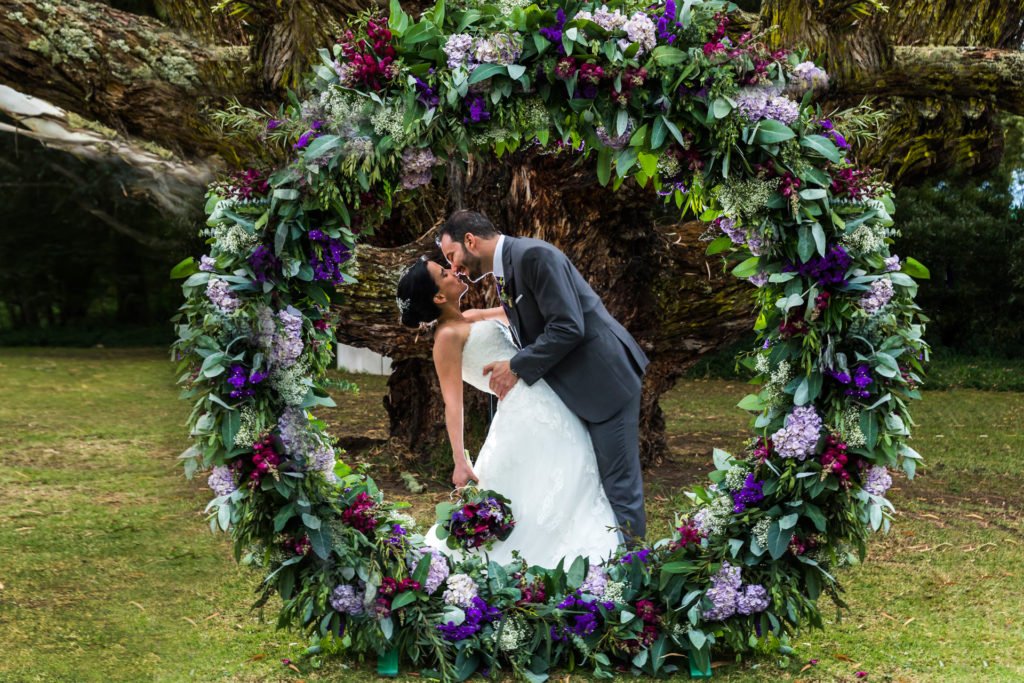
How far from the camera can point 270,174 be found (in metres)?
4.51

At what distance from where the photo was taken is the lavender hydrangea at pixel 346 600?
14.7 ft

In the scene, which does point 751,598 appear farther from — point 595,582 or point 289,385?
point 289,385

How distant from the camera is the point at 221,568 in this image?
6254 mm

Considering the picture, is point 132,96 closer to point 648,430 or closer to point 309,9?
point 309,9

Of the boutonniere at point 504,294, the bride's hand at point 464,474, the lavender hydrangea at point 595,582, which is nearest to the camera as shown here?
the lavender hydrangea at point 595,582

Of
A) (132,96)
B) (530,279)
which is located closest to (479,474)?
(530,279)

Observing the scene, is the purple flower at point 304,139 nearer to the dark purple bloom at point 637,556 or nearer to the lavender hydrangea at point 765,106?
the lavender hydrangea at point 765,106

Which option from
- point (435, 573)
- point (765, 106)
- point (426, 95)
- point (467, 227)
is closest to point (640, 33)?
point (765, 106)

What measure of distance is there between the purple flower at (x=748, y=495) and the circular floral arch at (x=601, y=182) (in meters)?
0.02

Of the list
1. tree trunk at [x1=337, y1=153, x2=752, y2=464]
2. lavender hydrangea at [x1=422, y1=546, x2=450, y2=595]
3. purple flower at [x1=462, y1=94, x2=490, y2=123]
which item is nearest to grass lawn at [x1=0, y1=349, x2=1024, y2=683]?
lavender hydrangea at [x1=422, y1=546, x2=450, y2=595]

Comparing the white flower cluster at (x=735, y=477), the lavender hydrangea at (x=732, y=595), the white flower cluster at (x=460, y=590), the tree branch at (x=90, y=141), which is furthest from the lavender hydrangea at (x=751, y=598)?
the tree branch at (x=90, y=141)

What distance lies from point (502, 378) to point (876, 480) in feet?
5.81

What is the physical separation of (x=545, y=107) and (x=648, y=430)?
15.7 ft

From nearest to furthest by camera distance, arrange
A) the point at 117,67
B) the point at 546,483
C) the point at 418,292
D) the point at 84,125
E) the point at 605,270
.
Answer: the point at 546,483
the point at 418,292
the point at 117,67
the point at 605,270
the point at 84,125
